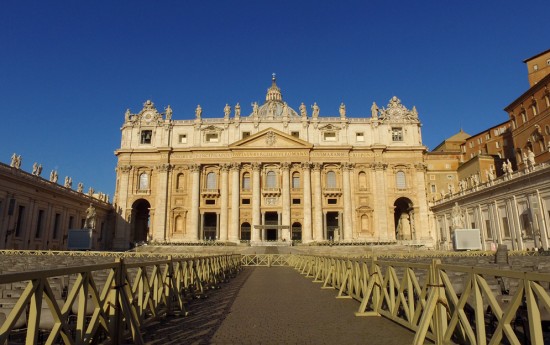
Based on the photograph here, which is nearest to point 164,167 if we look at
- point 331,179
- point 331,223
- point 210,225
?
point 210,225

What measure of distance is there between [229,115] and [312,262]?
1751 inches

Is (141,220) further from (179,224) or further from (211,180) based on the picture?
(211,180)

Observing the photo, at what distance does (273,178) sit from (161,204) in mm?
17468

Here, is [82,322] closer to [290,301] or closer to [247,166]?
[290,301]

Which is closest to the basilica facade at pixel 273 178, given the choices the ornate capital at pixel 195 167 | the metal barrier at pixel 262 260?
the ornate capital at pixel 195 167

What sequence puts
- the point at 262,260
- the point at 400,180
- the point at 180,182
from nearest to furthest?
the point at 262,260 → the point at 400,180 → the point at 180,182

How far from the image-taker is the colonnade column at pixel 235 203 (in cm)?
A: 5369

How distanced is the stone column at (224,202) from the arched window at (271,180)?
6350mm

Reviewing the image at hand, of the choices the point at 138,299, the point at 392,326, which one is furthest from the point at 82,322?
the point at 392,326

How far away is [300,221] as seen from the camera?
55.1m

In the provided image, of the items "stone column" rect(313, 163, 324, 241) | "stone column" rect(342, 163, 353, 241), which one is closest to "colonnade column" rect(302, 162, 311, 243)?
"stone column" rect(313, 163, 324, 241)

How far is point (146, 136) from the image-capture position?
5928 centimetres

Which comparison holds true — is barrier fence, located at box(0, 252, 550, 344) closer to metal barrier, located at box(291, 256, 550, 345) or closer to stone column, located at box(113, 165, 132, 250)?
metal barrier, located at box(291, 256, 550, 345)

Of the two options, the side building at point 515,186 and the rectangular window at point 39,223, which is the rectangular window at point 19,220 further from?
the side building at point 515,186
